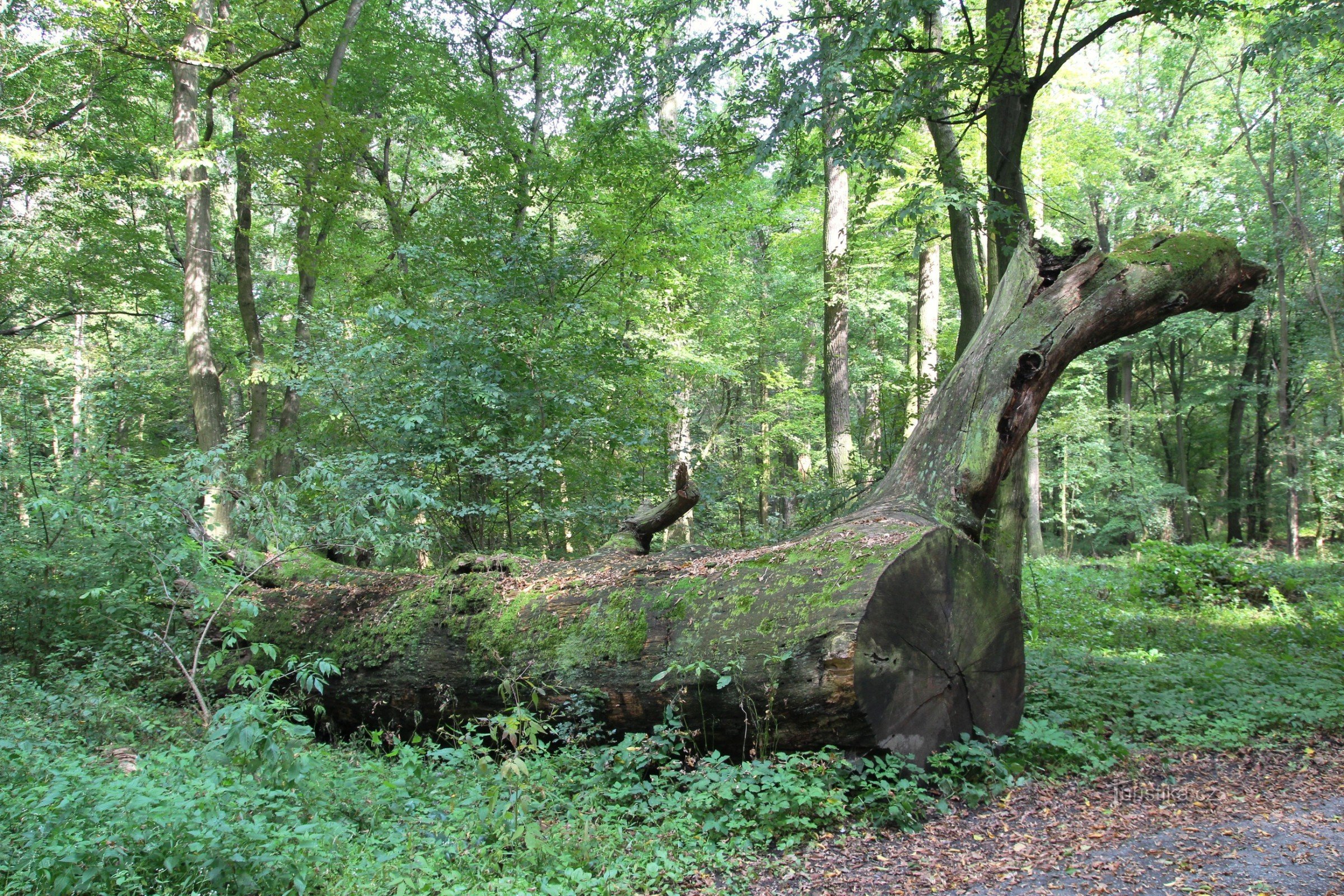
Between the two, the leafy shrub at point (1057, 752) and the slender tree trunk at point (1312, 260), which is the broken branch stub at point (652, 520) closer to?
the leafy shrub at point (1057, 752)

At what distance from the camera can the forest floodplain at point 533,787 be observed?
107 inches

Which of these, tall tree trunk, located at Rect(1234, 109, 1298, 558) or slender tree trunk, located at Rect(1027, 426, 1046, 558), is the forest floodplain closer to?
slender tree trunk, located at Rect(1027, 426, 1046, 558)

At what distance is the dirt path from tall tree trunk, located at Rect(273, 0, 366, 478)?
9.53 m

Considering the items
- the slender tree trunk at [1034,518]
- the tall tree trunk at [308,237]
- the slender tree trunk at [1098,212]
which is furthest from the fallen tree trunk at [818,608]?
the slender tree trunk at [1098,212]

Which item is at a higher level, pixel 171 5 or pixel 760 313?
pixel 171 5

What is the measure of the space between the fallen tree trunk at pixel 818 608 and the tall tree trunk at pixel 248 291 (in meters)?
7.67

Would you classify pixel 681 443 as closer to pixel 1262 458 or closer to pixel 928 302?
pixel 928 302

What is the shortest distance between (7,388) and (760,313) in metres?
13.9

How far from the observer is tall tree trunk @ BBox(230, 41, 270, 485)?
12023 mm

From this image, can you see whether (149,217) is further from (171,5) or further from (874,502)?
(874,502)

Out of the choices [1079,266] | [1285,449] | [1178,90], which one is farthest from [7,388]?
[1178,90]

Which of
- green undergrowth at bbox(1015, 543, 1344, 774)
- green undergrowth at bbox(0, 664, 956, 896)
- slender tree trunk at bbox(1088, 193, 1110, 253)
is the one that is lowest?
green undergrowth at bbox(1015, 543, 1344, 774)

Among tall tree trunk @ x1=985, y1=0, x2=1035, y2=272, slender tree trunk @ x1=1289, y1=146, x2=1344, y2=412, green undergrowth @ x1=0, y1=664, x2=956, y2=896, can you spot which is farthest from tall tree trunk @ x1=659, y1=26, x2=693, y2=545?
slender tree trunk @ x1=1289, y1=146, x2=1344, y2=412

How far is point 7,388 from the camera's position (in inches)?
397
